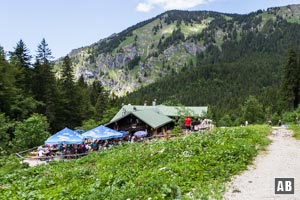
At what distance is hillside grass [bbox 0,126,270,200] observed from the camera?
10.1 m

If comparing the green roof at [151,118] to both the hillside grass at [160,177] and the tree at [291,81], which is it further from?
the hillside grass at [160,177]

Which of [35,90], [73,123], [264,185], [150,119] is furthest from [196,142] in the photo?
[73,123]

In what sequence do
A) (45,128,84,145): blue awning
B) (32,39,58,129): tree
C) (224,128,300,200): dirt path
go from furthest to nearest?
(32,39,58,129): tree < (45,128,84,145): blue awning < (224,128,300,200): dirt path

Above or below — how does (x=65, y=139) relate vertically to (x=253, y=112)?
above

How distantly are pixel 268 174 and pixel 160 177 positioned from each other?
13.7 feet

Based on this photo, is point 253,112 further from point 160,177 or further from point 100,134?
point 160,177

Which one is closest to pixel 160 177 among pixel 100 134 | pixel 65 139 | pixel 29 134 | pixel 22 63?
→ pixel 65 139

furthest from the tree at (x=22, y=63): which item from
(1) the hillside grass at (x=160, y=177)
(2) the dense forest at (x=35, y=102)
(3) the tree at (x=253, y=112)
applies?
(3) the tree at (x=253, y=112)

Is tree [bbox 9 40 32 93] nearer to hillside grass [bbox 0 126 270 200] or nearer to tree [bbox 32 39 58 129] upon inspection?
tree [bbox 32 39 58 129]

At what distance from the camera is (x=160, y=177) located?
36.4 feet

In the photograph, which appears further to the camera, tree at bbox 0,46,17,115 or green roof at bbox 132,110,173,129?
green roof at bbox 132,110,173,129

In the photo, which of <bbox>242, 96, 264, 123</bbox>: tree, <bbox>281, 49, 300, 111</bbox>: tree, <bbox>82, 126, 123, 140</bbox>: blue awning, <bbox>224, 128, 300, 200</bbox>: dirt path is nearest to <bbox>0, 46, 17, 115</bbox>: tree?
<bbox>82, 126, 123, 140</bbox>: blue awning

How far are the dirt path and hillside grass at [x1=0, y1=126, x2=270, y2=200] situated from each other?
0.38 m

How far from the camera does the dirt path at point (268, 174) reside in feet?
32.1
